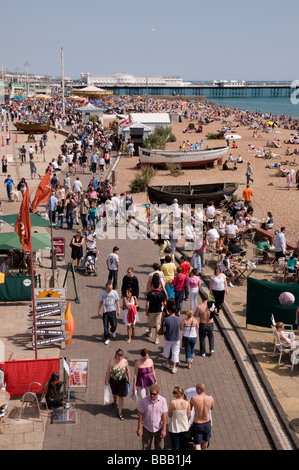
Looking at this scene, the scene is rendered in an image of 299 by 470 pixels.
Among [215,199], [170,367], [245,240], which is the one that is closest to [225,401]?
[170,367]

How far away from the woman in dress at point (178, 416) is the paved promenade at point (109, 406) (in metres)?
0.56

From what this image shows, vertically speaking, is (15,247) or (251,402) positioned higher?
(15,247)

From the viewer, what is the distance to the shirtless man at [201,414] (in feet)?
23.7

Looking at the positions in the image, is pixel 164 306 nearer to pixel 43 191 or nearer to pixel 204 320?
pixel 204 320

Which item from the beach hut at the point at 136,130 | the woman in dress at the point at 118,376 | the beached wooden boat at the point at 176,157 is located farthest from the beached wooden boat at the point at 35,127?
the woman in dress at the point at 118,376

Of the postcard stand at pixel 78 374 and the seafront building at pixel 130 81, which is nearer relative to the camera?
the postcard stand at pixel 78 374

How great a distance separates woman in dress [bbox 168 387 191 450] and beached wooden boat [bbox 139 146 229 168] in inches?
1079

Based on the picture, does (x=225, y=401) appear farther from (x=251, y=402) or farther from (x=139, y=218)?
(x=139, y=218)

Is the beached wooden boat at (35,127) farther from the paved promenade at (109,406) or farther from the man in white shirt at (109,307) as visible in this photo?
the man in white shirt at (109,307)

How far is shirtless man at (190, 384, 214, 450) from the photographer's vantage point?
7211 millimetres

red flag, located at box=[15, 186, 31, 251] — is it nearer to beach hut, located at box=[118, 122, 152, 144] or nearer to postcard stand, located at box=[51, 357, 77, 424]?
postcard stand, located at box=[51, 357, 77, 424]

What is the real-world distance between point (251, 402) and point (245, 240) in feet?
33.3

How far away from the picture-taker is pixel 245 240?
61.5 ft
